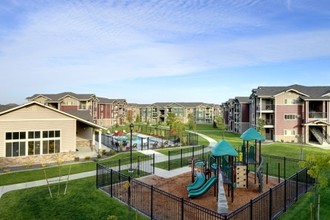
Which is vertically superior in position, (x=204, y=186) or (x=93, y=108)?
(x=93, y=108)

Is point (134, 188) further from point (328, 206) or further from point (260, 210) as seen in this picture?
point (328, 206)

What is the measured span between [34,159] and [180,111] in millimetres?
66251

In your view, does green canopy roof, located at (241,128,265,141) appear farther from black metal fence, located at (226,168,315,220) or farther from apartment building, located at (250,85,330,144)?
apartment building, located at (250,85,330,144)

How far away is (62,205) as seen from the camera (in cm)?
1162

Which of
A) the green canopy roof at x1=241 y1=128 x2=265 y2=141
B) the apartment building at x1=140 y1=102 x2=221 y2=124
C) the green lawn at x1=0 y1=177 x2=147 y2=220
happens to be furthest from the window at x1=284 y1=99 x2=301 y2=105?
the apartment building at x1=140 y1=102 x2=221 y2=124

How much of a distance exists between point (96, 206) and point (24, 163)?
12150 millimetres

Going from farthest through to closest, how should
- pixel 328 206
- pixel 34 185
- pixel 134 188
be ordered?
pixel 34 185 < pixel 134 188 < pixel 328 206

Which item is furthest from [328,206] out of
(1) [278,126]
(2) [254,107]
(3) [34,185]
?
(2) [254,107]

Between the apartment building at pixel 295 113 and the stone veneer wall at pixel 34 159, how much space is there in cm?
2850

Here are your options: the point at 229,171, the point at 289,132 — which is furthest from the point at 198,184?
the point at 289,132

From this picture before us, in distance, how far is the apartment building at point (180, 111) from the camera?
84.2 m

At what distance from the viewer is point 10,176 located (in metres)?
16.9

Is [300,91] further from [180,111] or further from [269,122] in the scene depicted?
[180,111]

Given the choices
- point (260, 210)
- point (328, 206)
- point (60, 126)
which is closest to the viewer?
point (260, 210)
